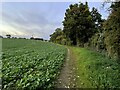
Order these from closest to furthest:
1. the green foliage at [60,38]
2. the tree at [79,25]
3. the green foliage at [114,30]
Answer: the green foliage at [114,30]
the tree at [79,25]
the green foliage at [60,38]

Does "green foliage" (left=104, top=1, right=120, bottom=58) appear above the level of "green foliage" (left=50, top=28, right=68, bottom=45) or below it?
below

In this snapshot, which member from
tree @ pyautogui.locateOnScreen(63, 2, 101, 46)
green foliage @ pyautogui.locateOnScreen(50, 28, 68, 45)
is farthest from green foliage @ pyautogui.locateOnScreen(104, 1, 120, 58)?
green foliage @ pyautogui.locateOnScreen(50, 28, 68, 45)

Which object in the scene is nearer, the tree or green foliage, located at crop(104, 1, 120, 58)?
green foliage, located at crop(104, 1, 120, 58)

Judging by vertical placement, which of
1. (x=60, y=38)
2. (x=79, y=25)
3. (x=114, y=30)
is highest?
(x=79, y=25)

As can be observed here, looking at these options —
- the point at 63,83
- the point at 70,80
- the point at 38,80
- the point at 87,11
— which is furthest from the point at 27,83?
the point at 87,11

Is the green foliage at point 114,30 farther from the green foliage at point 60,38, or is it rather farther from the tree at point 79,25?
the green foliage at point 60,38

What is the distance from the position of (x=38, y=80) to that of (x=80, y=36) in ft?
152

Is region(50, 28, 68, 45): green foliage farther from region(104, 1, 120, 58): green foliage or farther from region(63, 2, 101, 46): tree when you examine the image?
region(104, 1, 120, 58): green foliage

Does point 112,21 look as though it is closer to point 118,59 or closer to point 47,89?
point 118,59

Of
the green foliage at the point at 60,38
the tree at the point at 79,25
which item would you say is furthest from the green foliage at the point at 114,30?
the green foliage at the point at 60,38

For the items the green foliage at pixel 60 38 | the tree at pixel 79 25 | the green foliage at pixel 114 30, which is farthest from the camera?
the green foliage at pixel 60 38

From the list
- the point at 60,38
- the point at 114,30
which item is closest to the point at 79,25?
the point at 60,38

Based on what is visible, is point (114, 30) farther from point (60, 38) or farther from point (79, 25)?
point (60, 38)

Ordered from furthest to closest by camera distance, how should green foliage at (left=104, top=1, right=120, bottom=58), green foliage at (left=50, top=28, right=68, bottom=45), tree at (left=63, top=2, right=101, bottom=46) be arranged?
green foliage at (left=50, top=28, right=68, bottom=45) < tree at (left=63, top=2, right=101, bottom=46) < green foliage at (left=104, top=1, right=120, bottom=58)
